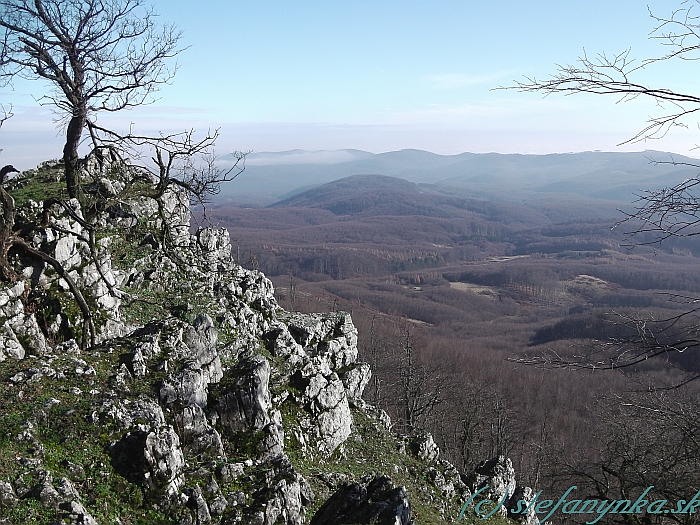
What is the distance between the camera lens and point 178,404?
33.9ft

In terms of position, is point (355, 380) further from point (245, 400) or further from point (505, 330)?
point (505, 330)

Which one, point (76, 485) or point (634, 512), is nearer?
point (76, 485)

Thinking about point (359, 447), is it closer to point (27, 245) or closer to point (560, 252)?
point (27, 245)

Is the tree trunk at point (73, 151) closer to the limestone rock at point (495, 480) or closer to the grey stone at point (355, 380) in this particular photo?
the grey stone at point (355, 380)

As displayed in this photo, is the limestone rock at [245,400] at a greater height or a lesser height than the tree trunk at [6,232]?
lesser

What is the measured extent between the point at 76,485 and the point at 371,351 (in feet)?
121

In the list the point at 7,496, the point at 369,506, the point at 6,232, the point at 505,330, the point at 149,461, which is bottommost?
the point at 505,330

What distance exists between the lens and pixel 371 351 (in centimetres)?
4306

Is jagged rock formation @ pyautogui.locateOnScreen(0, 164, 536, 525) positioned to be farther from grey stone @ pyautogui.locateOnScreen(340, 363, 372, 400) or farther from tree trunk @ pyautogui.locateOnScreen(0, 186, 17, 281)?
tree trunk @ pyautogui.locateOnScreen(0, 186, 17, 281)

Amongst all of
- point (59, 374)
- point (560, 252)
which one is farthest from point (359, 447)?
point (560, 252)

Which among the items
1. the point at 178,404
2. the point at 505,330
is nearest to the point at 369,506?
the point at 178,404

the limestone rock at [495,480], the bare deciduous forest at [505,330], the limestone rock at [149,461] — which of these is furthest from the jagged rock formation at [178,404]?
the bare deciduous forest at [505,330]

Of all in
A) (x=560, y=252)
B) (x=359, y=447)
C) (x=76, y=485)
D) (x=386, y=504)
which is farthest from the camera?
(x=560, y=252)

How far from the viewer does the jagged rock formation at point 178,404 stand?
7652 millimetres
